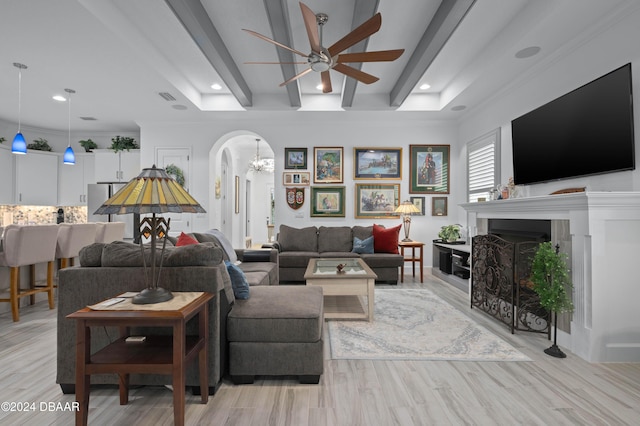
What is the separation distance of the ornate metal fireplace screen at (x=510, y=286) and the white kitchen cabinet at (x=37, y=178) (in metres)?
8.43

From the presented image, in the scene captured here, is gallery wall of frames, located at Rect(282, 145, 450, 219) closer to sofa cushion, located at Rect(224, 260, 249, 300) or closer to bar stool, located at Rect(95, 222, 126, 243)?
bar stool, located at Rect(95, 222, 126, 243)

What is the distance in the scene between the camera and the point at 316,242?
581 cm

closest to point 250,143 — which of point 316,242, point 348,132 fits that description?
point 348,132

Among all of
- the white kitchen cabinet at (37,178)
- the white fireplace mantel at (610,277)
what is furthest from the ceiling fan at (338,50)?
the white kitchen cabinet at (37,178)

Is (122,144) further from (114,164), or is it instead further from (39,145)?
(39,145)

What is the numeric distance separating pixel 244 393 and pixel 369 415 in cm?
79

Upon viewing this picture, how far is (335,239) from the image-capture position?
5789 mm

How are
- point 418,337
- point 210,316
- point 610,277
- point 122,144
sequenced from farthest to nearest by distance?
point 122,144 → point 418,337 → point 610,277 → point 210,316

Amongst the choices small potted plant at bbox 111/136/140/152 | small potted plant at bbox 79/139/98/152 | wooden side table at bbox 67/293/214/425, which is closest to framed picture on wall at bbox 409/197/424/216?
wooden side table at bbox 67/293/214/425

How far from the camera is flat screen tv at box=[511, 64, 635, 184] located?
2.71 metres

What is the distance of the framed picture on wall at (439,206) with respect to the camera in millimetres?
6461

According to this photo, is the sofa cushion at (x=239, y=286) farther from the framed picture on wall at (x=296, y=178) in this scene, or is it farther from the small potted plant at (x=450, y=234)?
the small potted plant at (x=450, y=234)

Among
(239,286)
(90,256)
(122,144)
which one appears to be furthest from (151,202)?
(122,144)

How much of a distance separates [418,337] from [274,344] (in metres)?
1.49
